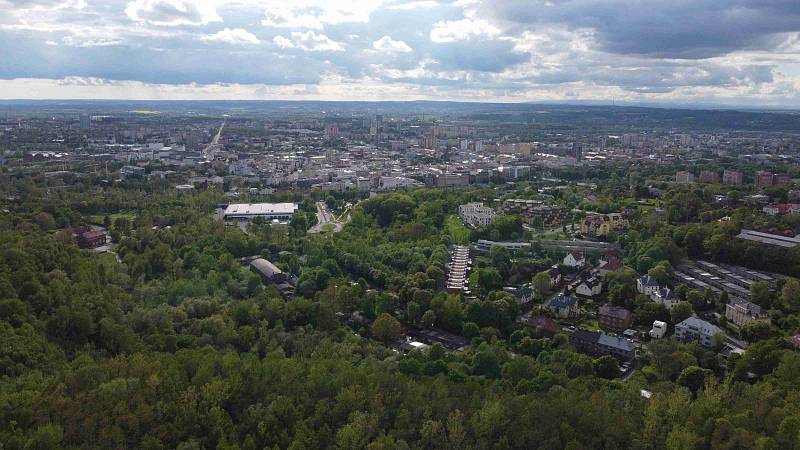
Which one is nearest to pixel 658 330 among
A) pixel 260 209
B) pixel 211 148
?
pixel 260 209

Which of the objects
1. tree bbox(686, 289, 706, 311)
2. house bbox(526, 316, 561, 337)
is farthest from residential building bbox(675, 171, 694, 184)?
house bbox(526, 316, 561, 337)

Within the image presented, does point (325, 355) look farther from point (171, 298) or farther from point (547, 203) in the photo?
point (547, 203)

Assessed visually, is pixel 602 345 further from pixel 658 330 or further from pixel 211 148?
pixel 211 148

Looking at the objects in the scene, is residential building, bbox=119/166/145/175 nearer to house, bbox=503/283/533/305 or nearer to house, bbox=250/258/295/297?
house, bbox=250/258/295/297

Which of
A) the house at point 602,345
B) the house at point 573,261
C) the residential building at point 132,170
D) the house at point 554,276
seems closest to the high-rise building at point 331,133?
the residential building at point 132,170

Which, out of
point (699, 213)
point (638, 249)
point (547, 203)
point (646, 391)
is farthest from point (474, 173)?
point (646, 391)

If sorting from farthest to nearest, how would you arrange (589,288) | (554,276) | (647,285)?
(554,276)
(589,288)
(647,285)
